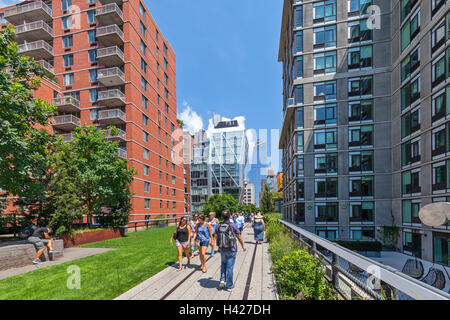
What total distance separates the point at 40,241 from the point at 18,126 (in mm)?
5813

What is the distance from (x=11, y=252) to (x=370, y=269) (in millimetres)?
12122

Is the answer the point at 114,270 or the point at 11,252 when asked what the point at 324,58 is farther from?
the point at 11,252

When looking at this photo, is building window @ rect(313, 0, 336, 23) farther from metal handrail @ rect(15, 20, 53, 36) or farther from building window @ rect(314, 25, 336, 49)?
metal handrail @ rect(15, 20, 53, 36)

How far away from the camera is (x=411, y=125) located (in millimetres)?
23859

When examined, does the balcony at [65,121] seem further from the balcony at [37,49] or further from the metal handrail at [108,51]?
the balcony at [37,49]

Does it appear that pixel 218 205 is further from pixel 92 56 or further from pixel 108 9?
pixel 108 9

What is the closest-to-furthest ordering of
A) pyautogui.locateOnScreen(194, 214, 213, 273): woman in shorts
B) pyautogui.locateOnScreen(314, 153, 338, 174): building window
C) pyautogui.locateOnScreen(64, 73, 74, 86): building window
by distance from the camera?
pyautogui.locateOnScreen(194, 214, 213, 273): woman in shorts
pyautogui.locateOnScreen(314, 153, 338, 174): building window
pyautogui.locateOnScreen(64, 73, 74, 86): building window

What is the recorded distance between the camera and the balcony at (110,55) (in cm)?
2966

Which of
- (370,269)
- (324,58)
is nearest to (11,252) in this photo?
(370,269)

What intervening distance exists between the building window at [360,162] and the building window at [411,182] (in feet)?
13.1

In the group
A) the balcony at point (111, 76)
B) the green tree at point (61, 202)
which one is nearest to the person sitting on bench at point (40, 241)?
the green tree at point (61, 202)

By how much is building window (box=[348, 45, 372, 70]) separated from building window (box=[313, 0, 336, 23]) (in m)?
5.52

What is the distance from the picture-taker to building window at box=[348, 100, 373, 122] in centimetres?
2908

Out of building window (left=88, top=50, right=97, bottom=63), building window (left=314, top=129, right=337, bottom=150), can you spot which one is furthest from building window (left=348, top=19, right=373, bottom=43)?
building window (left=88, top=50, right=97, bottom=63)
